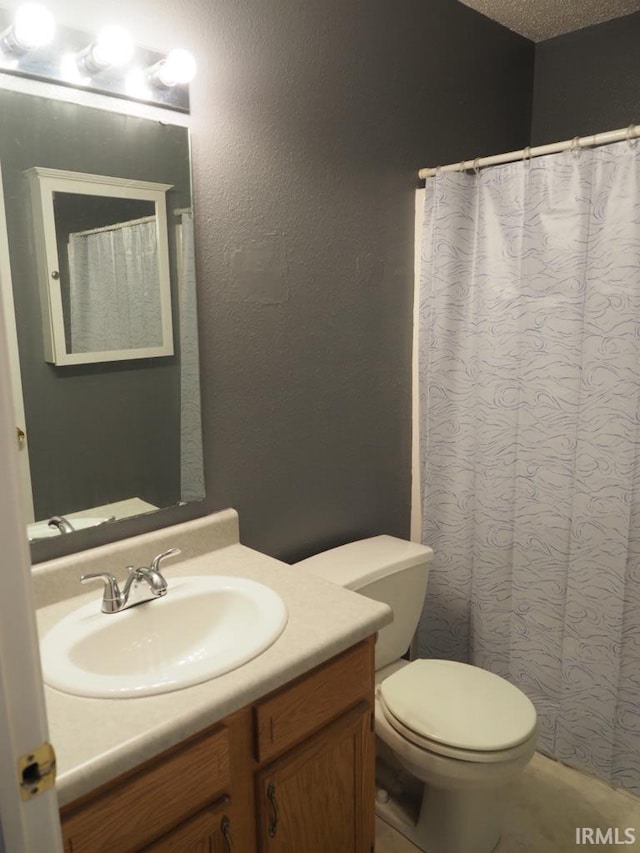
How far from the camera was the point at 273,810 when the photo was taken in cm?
123

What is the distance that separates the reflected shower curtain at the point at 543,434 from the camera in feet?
5.95

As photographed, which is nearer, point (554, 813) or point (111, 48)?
point (111, 48)

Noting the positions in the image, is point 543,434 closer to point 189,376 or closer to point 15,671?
point 189,376

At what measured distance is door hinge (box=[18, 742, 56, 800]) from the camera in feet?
2.06

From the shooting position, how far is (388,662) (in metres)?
1.96

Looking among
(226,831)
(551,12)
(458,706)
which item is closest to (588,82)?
(551,12)

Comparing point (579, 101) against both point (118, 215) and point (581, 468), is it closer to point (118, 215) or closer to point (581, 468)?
point (581, 468)

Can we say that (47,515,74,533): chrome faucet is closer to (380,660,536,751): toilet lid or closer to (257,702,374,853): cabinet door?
(257,702,374,853): cabinet door

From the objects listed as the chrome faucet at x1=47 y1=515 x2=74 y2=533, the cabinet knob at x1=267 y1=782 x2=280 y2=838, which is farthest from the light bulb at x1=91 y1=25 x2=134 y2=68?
the cabinet knob at x1=267 y1=782 x2=280 y2=838

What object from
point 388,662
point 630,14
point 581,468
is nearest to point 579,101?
point 630,14

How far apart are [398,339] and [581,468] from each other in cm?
71

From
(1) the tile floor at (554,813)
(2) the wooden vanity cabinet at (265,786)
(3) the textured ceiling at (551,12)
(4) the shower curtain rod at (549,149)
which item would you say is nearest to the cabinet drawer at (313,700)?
(2) the wooden vanity cabinet at (265,786)

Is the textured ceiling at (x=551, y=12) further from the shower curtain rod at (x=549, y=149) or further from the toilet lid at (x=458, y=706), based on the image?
the toilet lid at (x=458, y=706)

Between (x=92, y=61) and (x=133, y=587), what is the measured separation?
3.63 feet
